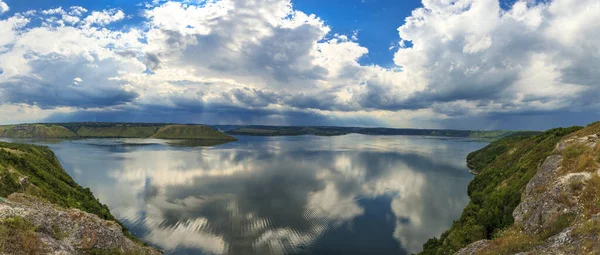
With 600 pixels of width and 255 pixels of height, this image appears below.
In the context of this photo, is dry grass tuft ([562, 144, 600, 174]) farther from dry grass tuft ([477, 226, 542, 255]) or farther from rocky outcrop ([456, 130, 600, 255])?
dry grass tuft ([477, 226, 542, 255])

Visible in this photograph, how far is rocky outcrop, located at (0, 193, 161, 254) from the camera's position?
20.1m

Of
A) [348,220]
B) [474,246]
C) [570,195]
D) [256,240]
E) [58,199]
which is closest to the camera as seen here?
[570,195]

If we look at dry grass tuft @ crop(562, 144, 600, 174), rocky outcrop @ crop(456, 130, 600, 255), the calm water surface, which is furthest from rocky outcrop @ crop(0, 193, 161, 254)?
dry grass tuft @ crop(562, 144, 600, 174)

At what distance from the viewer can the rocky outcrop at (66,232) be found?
20.1 meters

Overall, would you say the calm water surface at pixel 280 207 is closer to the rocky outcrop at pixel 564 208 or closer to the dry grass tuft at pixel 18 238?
the rocky outcrop at pixel 564 208

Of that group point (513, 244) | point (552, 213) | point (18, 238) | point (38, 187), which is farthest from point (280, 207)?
point (18, 238)

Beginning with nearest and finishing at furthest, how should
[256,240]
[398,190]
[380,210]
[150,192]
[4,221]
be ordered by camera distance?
[4,221]
[256,240]
[380,210]
[150,192]
[398,190]

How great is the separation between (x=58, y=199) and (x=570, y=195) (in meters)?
64.4

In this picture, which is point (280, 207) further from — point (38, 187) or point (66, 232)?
point (66, 232)

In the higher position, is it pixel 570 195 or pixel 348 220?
pixel 570 195

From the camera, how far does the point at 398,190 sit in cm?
9012

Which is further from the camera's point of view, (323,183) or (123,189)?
(323,183)

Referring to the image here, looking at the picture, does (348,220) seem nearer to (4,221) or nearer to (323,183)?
(323,183)

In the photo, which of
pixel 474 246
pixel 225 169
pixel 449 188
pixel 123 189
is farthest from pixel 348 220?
pixel 225 169
